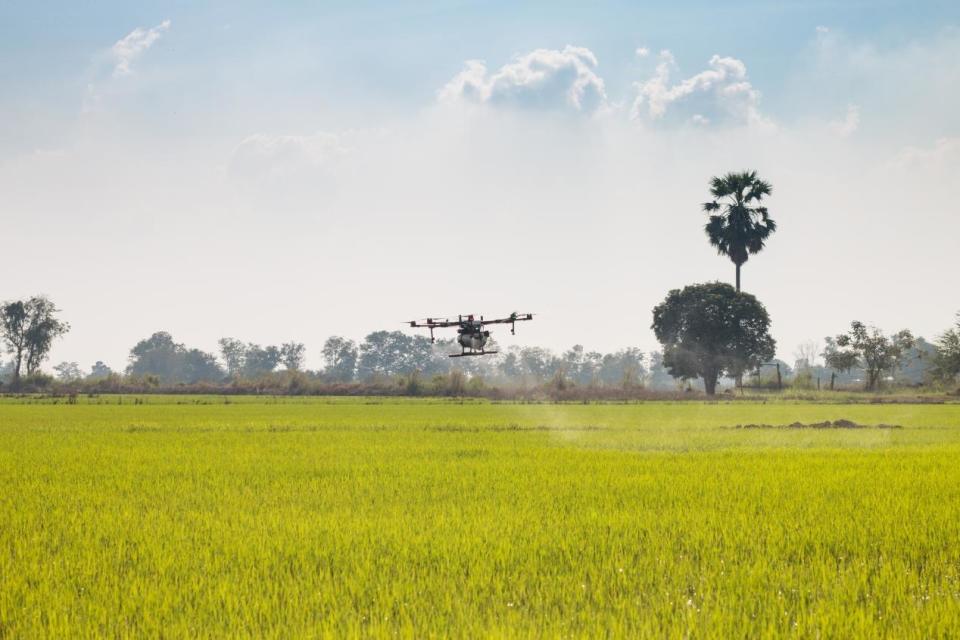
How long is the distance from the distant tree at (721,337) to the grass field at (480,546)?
63.1 meters

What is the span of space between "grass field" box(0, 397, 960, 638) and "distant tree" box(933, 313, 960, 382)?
7035 cm

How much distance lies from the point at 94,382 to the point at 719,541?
9666 cm

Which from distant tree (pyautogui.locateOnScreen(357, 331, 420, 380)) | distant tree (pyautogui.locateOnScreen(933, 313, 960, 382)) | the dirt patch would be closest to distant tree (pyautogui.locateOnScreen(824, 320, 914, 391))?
distant tree (pyautogui.locateOnScreen(933, 313, 960, 382))

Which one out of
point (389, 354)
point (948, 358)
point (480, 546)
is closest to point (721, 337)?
point (948, 358)

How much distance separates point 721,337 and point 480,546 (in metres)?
76.0

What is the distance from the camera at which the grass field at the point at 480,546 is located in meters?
6.61

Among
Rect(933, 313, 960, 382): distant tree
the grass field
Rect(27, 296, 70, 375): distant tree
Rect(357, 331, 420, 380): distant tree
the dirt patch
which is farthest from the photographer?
Rect(357, 331, 420, 380): distant tree

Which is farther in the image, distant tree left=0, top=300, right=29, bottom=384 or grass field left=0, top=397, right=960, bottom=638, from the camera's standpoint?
distant tree left=0, top=300, right=29, bottom=384

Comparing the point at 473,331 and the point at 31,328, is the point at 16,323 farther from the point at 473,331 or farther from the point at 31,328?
the point at 473,331

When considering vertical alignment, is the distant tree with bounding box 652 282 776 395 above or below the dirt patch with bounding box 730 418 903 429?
above

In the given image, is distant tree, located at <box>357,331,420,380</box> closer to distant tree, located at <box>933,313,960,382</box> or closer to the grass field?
distant tree, located at <box>933,313,960,382</box>

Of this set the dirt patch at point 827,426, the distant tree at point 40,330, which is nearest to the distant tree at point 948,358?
the dirt patch at point 827,426

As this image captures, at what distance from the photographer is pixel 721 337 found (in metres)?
81.2

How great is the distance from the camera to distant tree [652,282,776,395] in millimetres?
81125
